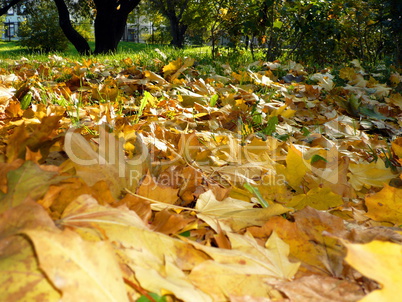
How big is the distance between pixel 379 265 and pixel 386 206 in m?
0.56

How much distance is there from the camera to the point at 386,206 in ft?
3.12

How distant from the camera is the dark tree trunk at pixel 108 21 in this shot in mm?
13375

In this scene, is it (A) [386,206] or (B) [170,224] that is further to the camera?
(A) [386,206]

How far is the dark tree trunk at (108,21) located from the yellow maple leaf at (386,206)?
1336 centimetres

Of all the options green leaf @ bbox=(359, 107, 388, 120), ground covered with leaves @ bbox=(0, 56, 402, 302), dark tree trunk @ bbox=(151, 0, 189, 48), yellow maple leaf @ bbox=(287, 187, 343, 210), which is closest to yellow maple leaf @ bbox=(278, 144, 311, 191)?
ground covered with leaves @ bbox=(0, 56, 402, 302)

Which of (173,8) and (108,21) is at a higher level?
(173,8)

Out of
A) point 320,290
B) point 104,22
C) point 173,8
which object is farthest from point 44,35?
point 320,290

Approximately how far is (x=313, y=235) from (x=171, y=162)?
0.55 metres

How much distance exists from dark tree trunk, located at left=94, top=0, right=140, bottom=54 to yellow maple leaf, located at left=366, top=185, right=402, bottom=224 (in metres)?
13.4

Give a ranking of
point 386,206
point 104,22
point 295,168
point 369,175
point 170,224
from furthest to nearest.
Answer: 1. point 104,22
2. point 369,175
3. point 295,168
4. point 386,206
5. point 170,224

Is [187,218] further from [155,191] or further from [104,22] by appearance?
[104,22]

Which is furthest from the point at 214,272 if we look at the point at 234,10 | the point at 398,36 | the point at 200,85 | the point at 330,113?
the point at 234,10

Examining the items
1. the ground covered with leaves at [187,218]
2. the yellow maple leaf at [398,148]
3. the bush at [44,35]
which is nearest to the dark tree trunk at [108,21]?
the bush at [44,35]

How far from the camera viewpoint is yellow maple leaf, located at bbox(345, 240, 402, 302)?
1.43ft
